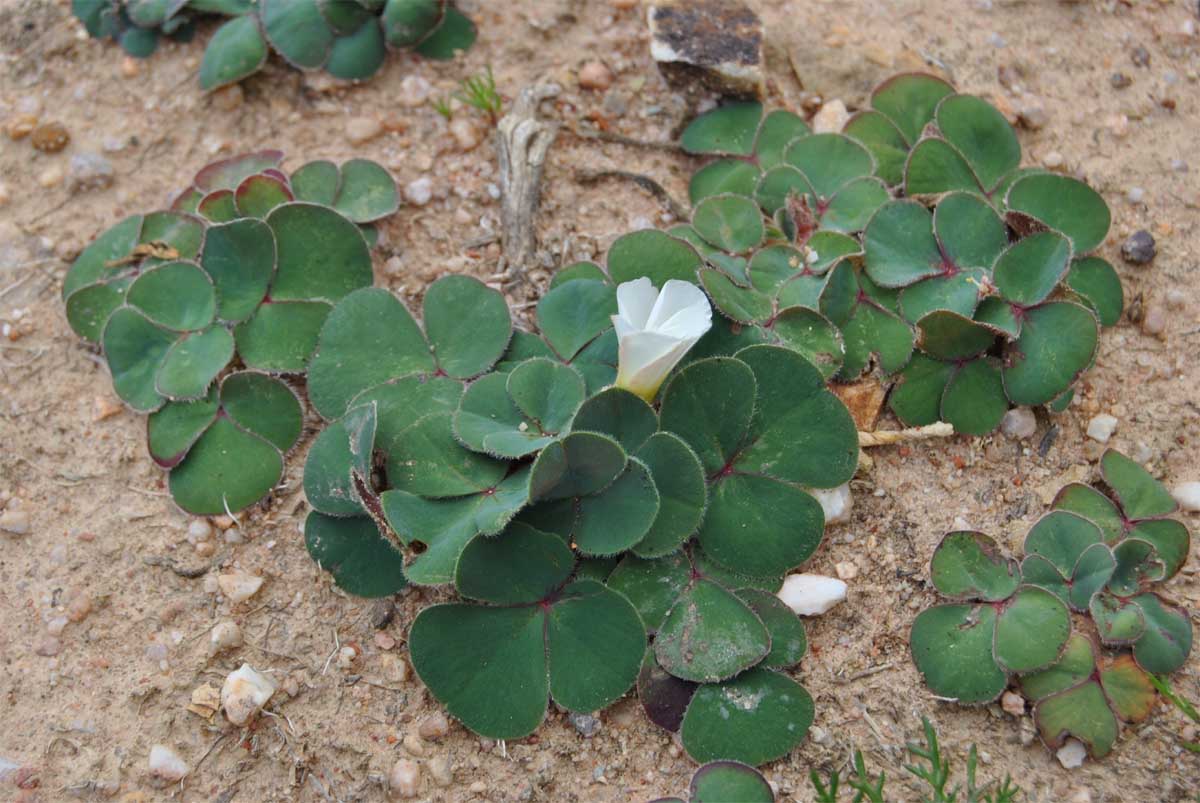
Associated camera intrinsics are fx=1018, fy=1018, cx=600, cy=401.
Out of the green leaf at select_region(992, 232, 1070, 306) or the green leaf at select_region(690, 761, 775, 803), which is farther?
the green leaf at select_region(992, 232, 1070, 306)

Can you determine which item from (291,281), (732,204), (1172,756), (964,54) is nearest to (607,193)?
(732,204)

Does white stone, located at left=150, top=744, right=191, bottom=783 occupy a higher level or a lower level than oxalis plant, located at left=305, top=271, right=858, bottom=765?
lower

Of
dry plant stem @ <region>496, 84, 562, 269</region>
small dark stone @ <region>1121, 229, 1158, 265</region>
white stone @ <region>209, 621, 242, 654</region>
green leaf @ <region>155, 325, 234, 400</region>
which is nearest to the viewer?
white stone @ <region>209, 621, 242, 654</region>

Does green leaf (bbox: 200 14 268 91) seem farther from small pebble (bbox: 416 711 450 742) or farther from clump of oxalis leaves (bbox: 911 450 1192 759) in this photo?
clump of oxalis leaves (bbox: 911 450 1192 759)

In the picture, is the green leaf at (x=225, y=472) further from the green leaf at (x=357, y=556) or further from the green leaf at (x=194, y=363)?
the green leaf at (x=357, y=556)

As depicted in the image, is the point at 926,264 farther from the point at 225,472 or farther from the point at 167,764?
the point at 167,764

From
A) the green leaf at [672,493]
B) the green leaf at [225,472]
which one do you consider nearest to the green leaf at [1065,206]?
the green leaf at [672,493]

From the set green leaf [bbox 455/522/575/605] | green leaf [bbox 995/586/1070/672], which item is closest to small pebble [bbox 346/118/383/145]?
green leaf [bbox 455/522/575/605]
